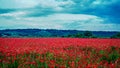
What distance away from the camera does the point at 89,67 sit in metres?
5.83

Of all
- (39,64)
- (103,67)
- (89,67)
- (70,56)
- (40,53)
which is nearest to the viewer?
(89,67)

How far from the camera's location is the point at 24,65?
6.55m

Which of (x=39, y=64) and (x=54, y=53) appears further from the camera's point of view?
(x=54, y=53)

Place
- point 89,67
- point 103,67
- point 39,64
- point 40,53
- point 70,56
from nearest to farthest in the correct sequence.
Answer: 1. point 89,67
2. point 103,67
3. point 39,64
4. point 70,56
5. point 40,53

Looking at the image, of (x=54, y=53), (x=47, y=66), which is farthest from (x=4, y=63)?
(x=54, y=53)

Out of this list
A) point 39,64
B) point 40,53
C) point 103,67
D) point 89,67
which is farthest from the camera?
point 40,53

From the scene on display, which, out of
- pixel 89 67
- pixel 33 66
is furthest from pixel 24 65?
pixel 89 67

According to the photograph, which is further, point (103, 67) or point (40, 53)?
point (40, 53)

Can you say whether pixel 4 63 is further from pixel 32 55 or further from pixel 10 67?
pixel 32 55

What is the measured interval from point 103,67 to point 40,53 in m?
3.01

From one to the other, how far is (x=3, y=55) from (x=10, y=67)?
6.05 feet

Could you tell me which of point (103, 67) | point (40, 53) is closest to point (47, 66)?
point (103, 67)

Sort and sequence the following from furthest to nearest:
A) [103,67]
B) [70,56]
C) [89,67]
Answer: [70,56] < [103,67] < [89,67]

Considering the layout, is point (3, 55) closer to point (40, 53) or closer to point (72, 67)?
point (40, 53)
